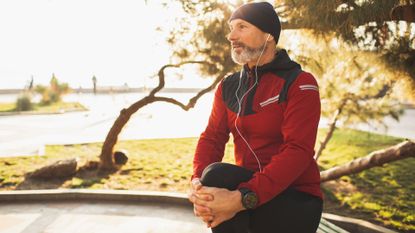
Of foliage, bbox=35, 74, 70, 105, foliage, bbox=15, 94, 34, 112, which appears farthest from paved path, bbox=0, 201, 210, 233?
foliage, bbox=35, 74, 70, 105

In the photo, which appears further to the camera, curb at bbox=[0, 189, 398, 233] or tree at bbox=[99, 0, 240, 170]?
tree at bbox=[99, 0, 240, 170]

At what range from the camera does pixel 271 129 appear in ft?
7.13

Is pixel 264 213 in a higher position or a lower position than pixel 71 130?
higher

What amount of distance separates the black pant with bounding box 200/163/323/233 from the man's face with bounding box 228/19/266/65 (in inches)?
30.2

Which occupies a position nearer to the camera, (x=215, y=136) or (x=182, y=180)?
(x=215, y=136)

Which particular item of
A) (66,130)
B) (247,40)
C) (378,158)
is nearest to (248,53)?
(247,40)

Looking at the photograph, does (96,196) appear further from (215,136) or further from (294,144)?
(294,144)

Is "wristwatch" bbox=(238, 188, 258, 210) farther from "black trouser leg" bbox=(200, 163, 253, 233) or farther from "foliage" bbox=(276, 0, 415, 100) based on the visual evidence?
"foliage" bbox=(276, 0, 415, 100)

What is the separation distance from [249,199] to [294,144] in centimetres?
41

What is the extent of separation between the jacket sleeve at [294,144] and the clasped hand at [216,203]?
0.34 ft

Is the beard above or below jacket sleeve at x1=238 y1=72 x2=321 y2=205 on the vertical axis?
above

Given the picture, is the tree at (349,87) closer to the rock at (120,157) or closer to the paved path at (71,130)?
the paved path at (71,130)

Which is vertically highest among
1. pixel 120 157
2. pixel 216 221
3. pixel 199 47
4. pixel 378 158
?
pixel 199 47

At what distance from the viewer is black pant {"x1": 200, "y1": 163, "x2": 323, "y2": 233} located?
1.88 m
